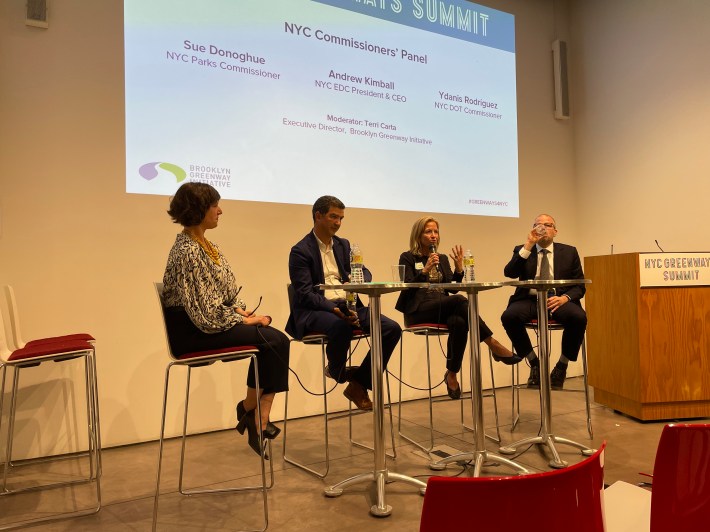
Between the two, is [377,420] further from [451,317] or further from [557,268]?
[557,268]

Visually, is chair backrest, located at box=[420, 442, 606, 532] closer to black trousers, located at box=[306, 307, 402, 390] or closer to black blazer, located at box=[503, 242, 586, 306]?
black trousers, located at box=[306, 307, 402, 390]

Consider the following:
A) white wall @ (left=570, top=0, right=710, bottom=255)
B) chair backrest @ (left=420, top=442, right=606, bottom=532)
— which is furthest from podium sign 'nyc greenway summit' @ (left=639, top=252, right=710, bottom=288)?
chair backrest @ (left=420, top=442, right=606, bottom=532)

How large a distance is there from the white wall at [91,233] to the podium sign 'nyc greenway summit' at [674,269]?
7.61 feet

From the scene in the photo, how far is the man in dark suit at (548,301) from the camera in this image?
3.23m

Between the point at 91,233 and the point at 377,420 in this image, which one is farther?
the point at 91,233

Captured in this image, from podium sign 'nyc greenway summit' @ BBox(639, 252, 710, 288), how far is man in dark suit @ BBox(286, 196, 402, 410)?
1.69 metres

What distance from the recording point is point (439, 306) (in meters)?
3.16

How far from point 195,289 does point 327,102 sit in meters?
2.11

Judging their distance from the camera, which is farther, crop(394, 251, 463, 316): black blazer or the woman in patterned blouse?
crop(394, 251, 463, 316): black blazer

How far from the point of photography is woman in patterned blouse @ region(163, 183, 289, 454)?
2.22 meters

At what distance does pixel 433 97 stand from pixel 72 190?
8.93 ft

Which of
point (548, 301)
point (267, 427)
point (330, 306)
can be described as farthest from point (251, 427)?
point (548, 301)

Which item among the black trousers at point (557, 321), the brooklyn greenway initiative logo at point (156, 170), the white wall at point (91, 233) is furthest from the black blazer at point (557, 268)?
the brooklyn greenway initiative logo at point (156, 170)

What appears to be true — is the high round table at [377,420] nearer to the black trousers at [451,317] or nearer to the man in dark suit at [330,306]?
the man in dark suit at [330,306]
